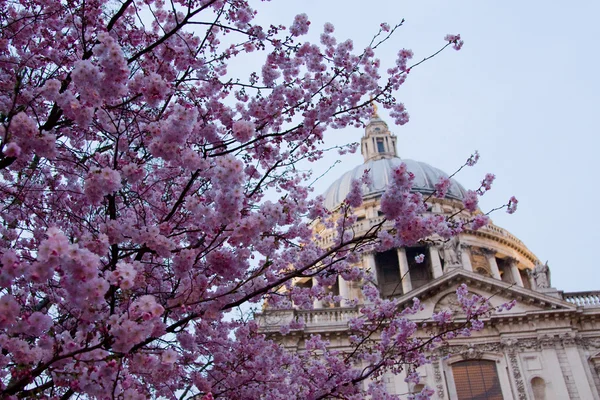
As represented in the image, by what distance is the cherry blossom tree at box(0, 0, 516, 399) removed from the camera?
495 centimetres

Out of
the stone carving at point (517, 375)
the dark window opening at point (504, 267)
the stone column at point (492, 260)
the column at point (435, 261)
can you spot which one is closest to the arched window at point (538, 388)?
the stone carving at point (517, 375)

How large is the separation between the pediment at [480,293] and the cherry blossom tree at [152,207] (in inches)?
556

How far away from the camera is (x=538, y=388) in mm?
23125

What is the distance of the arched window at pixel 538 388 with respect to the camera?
2291 cm

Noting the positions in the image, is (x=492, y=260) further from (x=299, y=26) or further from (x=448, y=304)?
(x=299, y=26)

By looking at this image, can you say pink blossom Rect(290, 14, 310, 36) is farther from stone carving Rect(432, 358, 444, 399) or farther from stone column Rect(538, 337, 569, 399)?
stone column Rect(538, 337, 569, 399)

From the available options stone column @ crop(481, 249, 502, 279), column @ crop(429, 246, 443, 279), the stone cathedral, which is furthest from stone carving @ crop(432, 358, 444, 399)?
stone column @ crop(481, 249, 502, 279)

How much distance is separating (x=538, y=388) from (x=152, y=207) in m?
21.3

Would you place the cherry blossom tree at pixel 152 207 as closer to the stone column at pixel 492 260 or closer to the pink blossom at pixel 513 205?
the pink blossom at pixel 513 205

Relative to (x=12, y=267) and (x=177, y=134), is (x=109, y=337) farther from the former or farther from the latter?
(x=177, y=134)

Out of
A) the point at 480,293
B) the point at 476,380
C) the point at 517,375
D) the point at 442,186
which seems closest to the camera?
the point at 442,186

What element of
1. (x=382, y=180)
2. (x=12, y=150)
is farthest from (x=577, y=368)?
(x=382, y=180)

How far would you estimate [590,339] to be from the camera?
24469 millimetres

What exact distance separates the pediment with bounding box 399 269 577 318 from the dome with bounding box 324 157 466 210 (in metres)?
18.2
